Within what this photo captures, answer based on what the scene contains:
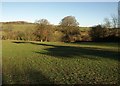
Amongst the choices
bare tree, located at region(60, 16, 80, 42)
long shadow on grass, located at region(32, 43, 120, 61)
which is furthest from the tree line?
long shadow on grass, located at region(32, 43, 120, 61)

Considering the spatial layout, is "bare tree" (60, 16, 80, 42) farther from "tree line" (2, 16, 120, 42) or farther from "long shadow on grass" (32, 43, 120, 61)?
"long shadow on grass" (32, 43, 120, 61)

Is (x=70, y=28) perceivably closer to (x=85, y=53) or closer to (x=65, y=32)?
(x=65, y=32)

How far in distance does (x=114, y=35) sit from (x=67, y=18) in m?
20.8

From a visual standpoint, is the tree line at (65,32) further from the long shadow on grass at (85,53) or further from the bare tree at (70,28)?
the long shadow on grass at (85,53)

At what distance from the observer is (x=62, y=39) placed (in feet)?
235

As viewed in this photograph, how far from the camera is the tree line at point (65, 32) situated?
64250mm

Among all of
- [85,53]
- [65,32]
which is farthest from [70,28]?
[85,53]

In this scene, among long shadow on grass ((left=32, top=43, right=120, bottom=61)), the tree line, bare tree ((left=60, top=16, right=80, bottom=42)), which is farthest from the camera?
bare tree ((left=60, top=16, right=80, bottom=42))

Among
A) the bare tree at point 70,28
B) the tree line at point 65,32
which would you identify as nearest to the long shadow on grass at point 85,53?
the tree line at point 65,32

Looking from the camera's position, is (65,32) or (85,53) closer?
(85,53)

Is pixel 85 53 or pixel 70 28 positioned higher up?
pixel 70 28

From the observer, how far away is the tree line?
64250 millimetres

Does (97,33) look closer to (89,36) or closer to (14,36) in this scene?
(89,36)

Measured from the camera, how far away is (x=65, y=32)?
73.6 metres
